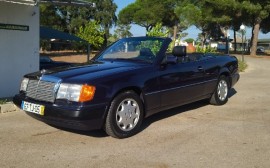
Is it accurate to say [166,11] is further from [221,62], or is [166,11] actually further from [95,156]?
[95,156]

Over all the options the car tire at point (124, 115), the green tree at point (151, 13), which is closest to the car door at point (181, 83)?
the car tire at point (124, 115)

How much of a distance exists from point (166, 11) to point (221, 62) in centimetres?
5314

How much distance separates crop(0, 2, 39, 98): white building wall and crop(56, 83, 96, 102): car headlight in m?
4.25

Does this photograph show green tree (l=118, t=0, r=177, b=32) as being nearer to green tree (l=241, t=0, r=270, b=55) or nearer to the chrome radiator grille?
green tree (l=241, t=0, r=270, b=55)

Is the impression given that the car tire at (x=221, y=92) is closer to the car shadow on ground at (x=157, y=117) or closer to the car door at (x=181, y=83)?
the car shadow on ground at (x=157, y=117)

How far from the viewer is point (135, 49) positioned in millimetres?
6715

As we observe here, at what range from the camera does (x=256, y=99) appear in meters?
9.32

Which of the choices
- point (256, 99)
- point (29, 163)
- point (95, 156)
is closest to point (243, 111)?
point (256, 99)

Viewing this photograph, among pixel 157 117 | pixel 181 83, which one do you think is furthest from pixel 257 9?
pixel 181 83

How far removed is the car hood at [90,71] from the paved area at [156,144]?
0.95 metres

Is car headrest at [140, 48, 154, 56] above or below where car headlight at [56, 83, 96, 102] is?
above

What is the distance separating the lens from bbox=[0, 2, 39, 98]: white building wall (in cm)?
877

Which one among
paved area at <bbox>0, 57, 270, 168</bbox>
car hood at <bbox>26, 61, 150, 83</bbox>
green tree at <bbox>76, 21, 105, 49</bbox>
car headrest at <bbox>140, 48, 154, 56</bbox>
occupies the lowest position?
paved area at <bbox>0, 57, 270, 168</bbox>

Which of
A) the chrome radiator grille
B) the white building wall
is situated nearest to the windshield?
the chrome radiator grille
